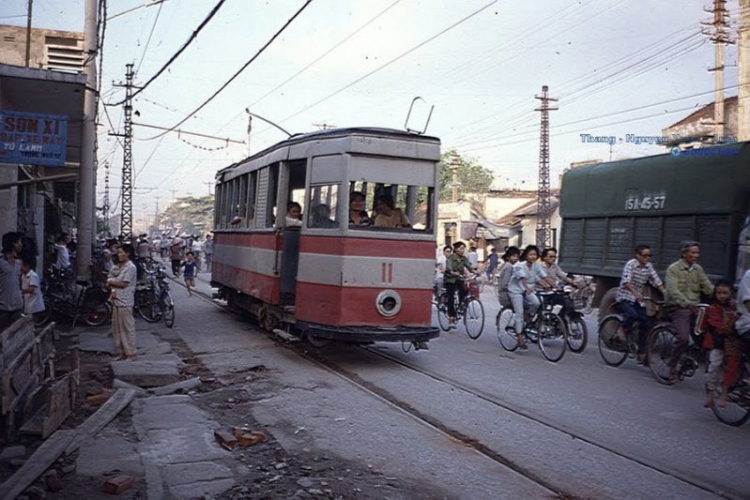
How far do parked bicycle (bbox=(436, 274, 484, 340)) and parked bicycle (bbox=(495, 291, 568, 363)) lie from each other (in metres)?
1.29

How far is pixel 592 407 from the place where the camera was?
299 inches

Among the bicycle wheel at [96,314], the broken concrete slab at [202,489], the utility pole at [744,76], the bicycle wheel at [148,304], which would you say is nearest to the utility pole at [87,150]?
the bicycle wheel at [96,314]

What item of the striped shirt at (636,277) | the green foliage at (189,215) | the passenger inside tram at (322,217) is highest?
the green foliage at (189,215)

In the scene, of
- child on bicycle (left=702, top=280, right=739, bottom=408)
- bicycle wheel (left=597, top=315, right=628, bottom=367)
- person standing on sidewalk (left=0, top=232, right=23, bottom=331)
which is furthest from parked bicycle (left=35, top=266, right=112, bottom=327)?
child on bicycle (left=702, top=280, right=739, bottom=408)

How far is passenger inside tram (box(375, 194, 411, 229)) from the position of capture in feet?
32.2

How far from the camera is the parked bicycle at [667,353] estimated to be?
28.5 ft

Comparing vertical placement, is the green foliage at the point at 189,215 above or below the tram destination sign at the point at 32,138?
above

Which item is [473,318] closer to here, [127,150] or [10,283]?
[10,283]

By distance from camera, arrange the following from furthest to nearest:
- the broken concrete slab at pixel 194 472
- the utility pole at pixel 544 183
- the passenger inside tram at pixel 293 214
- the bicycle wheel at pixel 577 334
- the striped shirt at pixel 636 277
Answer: the utility pole at pixel 544 183
the bicycle wheel at pixel 577 334
the passenger inside tram at pixel 293 214
the striped shirt at pixel 636 277
the broken concrete slab at pixel 194 472

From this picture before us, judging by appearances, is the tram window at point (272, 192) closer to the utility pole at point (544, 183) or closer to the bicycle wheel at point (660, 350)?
the bicycle wheel at point (660, 350)

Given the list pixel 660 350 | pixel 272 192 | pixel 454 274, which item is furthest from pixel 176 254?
pixel 660 350

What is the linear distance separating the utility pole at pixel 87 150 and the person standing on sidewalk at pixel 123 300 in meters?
5.02

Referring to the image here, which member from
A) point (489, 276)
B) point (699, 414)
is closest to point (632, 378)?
point (699, 414)

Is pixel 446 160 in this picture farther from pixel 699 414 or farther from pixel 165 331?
pixel 699 414
